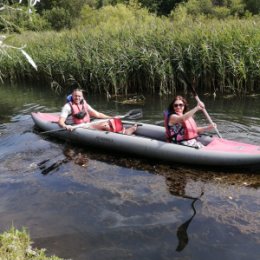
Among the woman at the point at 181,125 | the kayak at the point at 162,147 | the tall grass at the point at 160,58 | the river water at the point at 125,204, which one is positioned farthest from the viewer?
the tall grass at the point at 160,58

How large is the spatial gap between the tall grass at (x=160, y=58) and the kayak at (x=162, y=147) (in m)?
3.22

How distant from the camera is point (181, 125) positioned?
547 cm

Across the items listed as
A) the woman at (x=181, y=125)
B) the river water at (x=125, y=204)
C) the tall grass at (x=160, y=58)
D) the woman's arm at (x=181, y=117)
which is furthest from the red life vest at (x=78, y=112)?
the tall grass at (x=160, y=58)

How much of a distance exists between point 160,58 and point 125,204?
5781 mm

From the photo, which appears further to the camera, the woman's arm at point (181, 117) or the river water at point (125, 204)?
the woman's arm at point (181, 117)

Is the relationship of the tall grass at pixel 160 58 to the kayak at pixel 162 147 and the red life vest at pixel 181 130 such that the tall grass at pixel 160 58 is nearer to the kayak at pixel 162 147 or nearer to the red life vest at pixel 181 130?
the kayak at pixel 162 147

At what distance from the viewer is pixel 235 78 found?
29.6ft

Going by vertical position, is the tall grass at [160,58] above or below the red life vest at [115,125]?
above

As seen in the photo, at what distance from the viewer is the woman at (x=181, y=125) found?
17.7 ft

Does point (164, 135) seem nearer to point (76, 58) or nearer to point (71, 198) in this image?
A: point (71, 198)

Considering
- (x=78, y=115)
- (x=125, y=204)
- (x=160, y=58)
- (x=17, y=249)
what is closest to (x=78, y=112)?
(x=78, y=115)

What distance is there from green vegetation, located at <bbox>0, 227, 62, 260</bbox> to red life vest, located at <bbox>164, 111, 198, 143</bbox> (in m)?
2.79

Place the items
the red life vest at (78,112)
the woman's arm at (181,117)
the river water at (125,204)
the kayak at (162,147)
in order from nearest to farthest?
1. the river water at (125,204)
2. the kayak at (162,147)
3. the woman's arm at (181,117)
4. the red life vest at (78,112)

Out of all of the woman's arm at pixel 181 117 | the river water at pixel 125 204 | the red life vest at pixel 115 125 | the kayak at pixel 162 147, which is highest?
the woman's arm at pixel 181 117
